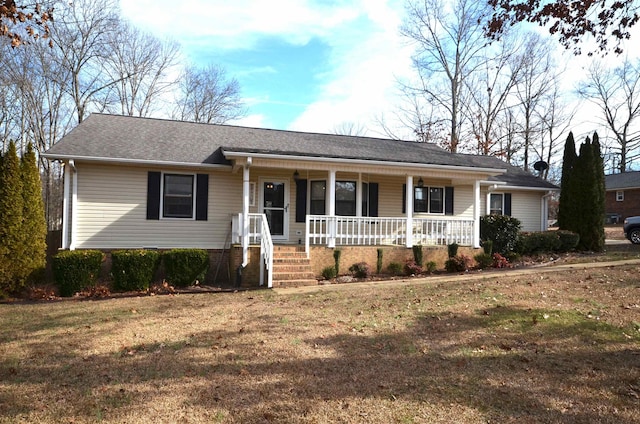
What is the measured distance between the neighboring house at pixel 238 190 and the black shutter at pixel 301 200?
32 millimetres

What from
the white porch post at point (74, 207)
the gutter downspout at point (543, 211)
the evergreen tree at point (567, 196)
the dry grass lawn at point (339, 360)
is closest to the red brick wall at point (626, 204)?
the gutter downspout at point (543, 211)

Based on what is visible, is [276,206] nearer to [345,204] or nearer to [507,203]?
[345,204]

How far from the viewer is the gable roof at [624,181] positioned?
31.5 meters

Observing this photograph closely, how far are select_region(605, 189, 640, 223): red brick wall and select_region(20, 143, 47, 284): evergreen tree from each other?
3685 centimetres

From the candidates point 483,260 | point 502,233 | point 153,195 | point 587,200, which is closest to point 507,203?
point 587,200

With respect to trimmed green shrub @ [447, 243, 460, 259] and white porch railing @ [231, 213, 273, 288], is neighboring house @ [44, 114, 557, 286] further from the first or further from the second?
trimmed green shrub @ [447, 243, 460, 259]

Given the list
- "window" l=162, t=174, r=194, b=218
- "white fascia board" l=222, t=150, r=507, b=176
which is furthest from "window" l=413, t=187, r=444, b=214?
"window" l=162, t=174, r=194, b=218

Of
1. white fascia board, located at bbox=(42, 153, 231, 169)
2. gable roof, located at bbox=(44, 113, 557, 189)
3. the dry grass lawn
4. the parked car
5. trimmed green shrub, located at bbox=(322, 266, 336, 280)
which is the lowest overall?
the dry grass lawn

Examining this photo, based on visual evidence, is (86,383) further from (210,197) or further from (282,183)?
(282,183)

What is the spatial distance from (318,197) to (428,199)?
13.7 ft

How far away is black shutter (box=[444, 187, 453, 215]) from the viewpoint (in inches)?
591

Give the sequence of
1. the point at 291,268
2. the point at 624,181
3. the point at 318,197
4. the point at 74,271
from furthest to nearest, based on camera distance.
→ 1. the point at 624,181
2. the point at 318,197
3. the point at 291,268
4. the point at 74,271

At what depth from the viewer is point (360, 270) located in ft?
37.2

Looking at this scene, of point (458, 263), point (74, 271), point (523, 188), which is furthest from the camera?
point (523, 188)
